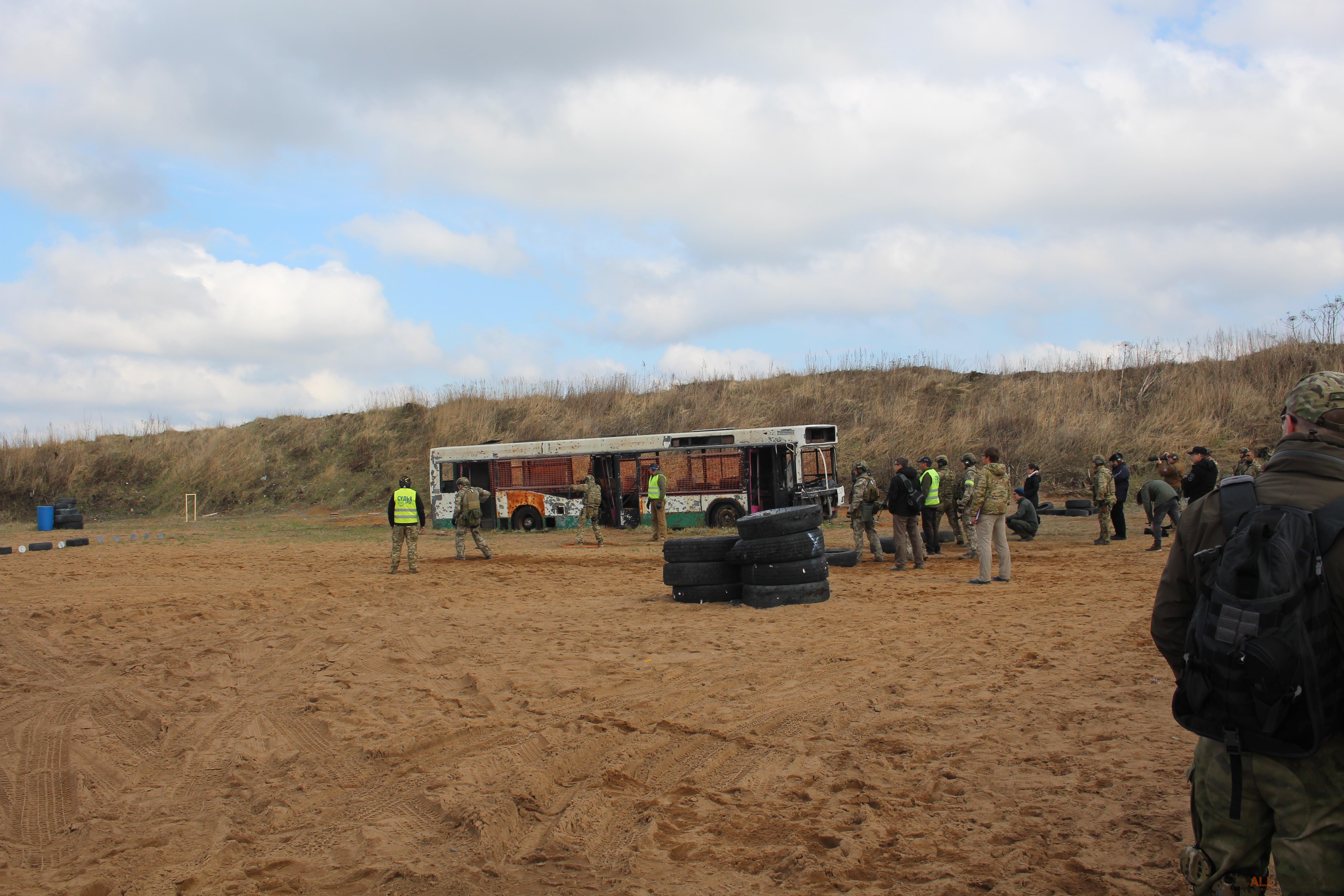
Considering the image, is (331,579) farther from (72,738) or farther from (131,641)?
(72,738)

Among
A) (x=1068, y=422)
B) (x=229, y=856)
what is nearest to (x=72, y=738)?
(x=229, y=856)

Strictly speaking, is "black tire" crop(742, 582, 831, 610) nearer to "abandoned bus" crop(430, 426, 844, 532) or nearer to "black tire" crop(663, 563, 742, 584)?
"black tire" crop(663, 563, 742, 584)

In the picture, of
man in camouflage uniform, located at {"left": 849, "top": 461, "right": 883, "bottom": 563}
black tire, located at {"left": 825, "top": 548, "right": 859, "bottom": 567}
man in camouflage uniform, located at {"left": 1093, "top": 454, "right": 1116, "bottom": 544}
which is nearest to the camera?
man in camouflage uniform, located at {"left": 849, "top": 461, "right": 883, "bottom": 563}

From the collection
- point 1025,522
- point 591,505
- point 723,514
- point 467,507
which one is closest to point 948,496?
point 1025,522

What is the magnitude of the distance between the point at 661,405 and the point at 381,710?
3614 cm

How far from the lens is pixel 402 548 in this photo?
Answer: 2105 centimetres

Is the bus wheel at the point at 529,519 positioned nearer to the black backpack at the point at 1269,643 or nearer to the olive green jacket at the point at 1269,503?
the olive green jacket at the point at 1269,503

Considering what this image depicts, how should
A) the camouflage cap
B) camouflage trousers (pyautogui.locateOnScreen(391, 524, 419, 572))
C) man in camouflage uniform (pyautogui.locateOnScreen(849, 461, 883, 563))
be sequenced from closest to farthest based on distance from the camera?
1. the camouflage cap
2. man in camouflage uniform (pyautogui.locateOnScreen(849, 461, 883, 563))
3. camouflage trousers (pyautogui.locateOnScreen(391, 524, 419, 572))

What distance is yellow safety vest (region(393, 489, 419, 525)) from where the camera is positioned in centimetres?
1488

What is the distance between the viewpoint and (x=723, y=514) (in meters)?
23.6

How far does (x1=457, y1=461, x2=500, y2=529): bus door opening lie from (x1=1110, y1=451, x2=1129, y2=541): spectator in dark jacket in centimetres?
1671

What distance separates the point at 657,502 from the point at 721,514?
8.77 ft

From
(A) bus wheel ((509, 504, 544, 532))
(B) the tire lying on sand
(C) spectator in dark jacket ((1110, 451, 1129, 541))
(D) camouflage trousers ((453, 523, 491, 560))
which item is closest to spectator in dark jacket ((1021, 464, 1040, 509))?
(C) spectator in dark jacket ((1110, 451, 1129, 541))

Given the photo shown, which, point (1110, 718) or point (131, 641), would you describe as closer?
point (1110, 718)
